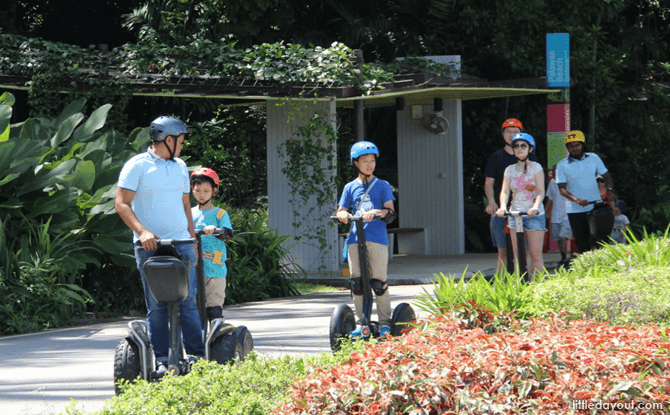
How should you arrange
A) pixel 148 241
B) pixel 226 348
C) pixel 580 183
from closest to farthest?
pixel 148 241, pixel 226 348, pixel 580 183

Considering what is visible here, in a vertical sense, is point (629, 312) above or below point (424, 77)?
below

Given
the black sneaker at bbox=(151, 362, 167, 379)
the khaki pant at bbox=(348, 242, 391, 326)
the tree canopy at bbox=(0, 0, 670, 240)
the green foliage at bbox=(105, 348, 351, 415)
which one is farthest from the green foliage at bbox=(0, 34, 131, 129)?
the green foliage at bbox=(105, 348, 351, 415)

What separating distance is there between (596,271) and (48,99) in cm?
918

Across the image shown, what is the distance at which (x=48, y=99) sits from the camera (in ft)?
43.0

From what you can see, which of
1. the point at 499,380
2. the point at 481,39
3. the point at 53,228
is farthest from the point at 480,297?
the point at 481,39

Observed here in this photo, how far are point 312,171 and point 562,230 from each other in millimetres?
4008

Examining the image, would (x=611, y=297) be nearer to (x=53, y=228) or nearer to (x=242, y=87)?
(x=53, y=228)

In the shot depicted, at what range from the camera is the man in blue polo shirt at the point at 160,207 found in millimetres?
5293

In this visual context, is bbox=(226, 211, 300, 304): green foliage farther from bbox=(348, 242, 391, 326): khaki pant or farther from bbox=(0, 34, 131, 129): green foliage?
bbox=(348, 242, 391, 326): khaki pant

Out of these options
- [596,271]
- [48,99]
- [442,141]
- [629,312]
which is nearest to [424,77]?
[442,141]

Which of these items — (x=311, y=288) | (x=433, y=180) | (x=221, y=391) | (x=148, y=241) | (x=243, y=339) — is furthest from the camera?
(x=433, y=180)

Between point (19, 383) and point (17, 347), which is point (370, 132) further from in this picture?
point (19, 383)

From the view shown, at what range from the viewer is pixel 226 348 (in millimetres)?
5391

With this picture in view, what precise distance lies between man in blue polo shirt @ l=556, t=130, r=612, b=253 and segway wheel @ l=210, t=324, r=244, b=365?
5.86m
